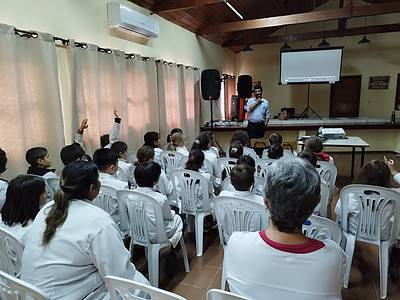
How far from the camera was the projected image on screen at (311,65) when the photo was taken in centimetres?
770

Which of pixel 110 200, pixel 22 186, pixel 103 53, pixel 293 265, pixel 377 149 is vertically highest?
pixel 103 53

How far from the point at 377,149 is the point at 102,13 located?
6.50m

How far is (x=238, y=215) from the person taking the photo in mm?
1963

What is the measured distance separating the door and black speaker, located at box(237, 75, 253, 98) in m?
3.54

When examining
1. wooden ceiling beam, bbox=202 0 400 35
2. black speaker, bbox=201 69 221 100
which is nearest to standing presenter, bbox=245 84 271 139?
black speaker, bbox=201 69 221 100

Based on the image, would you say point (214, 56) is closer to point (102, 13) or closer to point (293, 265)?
point (102, 13)

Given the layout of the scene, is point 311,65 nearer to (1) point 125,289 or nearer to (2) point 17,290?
(1) point 125,289

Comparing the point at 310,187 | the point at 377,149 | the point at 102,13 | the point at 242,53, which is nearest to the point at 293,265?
the point at 310,187

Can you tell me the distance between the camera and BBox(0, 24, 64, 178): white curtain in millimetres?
2738

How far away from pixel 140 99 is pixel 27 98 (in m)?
2.04

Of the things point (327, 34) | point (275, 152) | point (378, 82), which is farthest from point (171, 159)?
point (378, 82)

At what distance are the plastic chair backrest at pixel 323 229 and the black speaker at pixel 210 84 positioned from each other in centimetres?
529

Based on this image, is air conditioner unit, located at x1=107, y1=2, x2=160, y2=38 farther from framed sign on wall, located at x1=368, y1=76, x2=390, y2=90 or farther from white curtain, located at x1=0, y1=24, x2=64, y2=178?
framed sign on wall, located at x1=368, y1=76, x2=390, y2=90

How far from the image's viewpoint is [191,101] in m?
6.73
